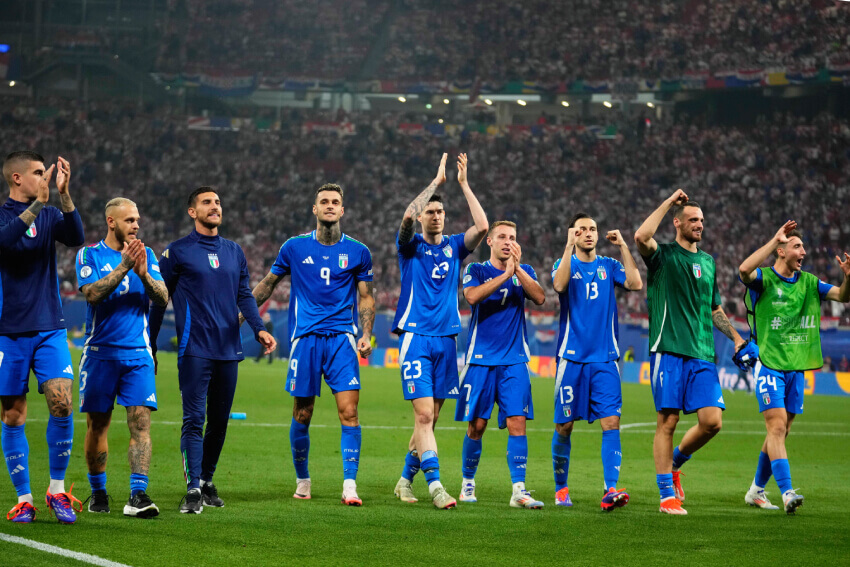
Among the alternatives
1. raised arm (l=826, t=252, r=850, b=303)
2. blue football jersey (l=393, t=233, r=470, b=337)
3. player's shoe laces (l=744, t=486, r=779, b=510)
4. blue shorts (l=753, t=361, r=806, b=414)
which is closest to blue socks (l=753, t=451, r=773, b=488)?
player's shoe laces (l=744, t=486, r=779, b=510)

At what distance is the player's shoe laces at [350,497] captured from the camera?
8192 mm

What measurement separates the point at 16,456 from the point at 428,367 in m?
3.29

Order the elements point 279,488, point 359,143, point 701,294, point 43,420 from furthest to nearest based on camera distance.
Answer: point 359,143 → point 43,420 → point 279,488 → point 701,294

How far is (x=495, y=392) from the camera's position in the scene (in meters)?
8.72

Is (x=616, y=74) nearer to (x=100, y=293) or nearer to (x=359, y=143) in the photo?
(x=359, y=143)

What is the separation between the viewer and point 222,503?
8.04 m

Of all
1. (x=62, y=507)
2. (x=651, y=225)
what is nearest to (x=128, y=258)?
(x=62, y=507)

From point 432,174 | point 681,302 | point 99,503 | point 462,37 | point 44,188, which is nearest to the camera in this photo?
point 44,188

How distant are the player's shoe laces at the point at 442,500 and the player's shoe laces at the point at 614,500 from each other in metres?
1.23

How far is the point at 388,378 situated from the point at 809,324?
61.4 ft

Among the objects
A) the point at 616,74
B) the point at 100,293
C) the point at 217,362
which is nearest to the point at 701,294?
the point at 217,362

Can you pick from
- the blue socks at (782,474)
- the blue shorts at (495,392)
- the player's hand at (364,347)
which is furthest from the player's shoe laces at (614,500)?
the player's hand at (364,347)

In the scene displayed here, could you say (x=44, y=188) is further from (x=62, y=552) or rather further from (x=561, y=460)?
(x=561, y=460)

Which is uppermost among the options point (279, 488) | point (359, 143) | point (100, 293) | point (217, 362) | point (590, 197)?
point (359, 143)
